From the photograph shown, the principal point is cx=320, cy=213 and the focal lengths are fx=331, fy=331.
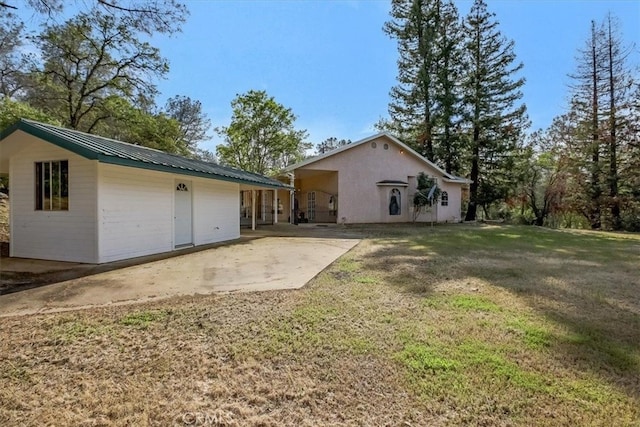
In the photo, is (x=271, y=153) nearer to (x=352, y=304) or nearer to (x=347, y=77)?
(x=347, y=77)

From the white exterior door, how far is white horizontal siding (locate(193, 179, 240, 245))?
20 centimetres

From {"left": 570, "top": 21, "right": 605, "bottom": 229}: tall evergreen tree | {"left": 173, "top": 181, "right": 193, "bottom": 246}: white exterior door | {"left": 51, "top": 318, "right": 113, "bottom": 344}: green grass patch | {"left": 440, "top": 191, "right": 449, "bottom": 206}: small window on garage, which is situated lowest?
{"left": 51, "top": 318, "right": 113, "bottom": 344}: green grass patch

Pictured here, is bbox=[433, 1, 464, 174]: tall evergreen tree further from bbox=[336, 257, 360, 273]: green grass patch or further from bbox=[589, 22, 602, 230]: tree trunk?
bbox=[336, 257, 360, 273]: green grass patch

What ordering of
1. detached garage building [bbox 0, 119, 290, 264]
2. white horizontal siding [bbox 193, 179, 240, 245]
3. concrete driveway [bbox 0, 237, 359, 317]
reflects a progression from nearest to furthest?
concrete driveway [bbox 0, 237, 359, 317] < detached garage building [bbox 0, 119, 290, 264] < white horizontal siding [bbox 193, 179, 240, 245]

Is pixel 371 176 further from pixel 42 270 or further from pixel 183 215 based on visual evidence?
pixel 42 270

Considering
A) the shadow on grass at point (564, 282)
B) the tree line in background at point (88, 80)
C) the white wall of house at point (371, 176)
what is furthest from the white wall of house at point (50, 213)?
the white wall of house at point (371, 176)

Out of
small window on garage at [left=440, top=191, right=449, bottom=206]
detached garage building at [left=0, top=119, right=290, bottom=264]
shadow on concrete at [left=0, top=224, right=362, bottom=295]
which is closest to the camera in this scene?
shadow on concrete at [left=0, top=224, right=362, bottom=295]

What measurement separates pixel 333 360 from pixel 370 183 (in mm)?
17830

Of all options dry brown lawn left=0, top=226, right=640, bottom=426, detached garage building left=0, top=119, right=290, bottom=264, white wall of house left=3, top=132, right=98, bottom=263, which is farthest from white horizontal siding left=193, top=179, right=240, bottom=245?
dry brown lawn left=0, top=226, right=640, bottom=426

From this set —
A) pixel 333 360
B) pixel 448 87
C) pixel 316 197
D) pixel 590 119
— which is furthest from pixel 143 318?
pixel 590 119

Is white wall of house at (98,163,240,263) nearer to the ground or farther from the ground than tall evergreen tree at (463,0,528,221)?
nearer to the ground

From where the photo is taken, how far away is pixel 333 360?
3076 mm

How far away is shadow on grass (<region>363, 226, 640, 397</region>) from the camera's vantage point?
3264 millimetres

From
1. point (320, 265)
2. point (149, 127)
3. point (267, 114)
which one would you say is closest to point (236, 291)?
point (320, 265)
